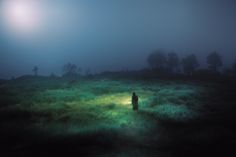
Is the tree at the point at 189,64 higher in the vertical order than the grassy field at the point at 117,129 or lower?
higher

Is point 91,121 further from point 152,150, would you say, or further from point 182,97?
point 182,97

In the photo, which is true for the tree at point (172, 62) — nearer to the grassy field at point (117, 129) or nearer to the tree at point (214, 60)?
the tree at point (214, 60)

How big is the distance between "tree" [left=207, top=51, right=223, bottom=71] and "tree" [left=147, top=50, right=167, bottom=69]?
877 inches

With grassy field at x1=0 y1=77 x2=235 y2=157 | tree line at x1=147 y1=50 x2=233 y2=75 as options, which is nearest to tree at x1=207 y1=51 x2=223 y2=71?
tree line at x1=147 y1=50 x2=233 y2=75

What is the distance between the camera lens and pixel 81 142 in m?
22.4

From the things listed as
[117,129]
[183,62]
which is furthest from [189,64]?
[117,129]

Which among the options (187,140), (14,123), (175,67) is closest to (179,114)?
(187,140)

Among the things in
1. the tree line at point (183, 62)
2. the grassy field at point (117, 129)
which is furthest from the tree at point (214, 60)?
the grassy field at point (117, 129)

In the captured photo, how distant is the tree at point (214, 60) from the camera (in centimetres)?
13175

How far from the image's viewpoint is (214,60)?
132 meters

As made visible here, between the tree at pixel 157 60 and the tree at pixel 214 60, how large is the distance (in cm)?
2227

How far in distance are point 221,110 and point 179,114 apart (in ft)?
20.2

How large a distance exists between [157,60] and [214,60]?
2810 cm

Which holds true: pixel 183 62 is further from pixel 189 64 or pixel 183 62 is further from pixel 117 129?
pixel 117 129
